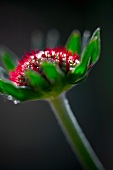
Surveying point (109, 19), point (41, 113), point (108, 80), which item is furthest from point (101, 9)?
point (41, 113)

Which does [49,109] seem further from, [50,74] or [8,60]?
[50,74]

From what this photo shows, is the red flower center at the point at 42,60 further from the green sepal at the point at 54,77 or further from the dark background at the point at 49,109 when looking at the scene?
the dark background at the point at 49,109

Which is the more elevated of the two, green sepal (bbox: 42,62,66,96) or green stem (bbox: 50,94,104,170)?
green sepal (bbox: 42,62,66,96)

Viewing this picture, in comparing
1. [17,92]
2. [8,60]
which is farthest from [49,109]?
[17,92]

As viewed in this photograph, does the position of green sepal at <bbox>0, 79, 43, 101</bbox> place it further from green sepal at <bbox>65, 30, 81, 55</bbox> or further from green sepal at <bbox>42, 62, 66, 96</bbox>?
green sepal at <bbox>65, 30, 81, 55</bbox>

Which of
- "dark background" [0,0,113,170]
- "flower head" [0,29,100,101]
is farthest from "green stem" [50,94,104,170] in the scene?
"dark background" [0,0,113,170]

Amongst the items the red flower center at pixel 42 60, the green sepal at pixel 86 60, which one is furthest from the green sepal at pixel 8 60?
the green sepal at pixel 86 60

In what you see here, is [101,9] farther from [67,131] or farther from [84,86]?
[67,131]
